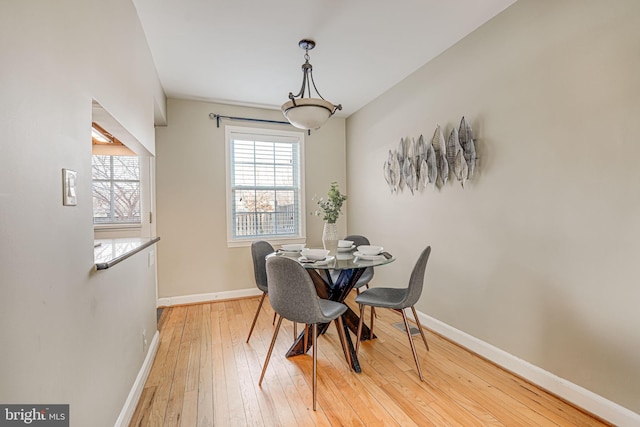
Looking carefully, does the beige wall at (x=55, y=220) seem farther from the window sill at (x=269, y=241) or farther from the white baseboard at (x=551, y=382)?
the white baseboard at (x=551, y=382)

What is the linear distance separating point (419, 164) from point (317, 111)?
1.35 meters

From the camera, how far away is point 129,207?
3.87 meters

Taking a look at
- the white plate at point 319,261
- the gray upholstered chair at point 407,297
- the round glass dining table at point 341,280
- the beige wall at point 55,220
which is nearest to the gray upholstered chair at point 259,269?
the round glass dining table at point 341,280

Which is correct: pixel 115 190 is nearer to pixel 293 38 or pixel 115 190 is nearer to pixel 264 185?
pixel 264 185

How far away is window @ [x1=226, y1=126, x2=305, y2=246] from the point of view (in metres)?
3.98

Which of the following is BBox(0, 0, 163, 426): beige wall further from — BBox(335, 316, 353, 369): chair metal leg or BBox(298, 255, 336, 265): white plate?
BBox(335, 316, 353, 369): chair metal leg

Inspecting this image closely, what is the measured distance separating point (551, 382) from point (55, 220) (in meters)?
2.80

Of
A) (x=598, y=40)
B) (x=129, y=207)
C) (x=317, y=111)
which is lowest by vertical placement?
(x=129, y=207)

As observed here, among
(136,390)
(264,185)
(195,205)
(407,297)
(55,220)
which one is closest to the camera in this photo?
(55,220)

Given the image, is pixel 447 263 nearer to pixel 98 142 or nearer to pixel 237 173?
pixel 237 173

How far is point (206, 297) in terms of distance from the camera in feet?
12.5

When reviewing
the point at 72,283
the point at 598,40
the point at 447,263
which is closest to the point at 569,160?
the point at 598,40

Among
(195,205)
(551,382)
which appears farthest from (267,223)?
(551,382)

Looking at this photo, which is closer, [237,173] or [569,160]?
[569,160]
